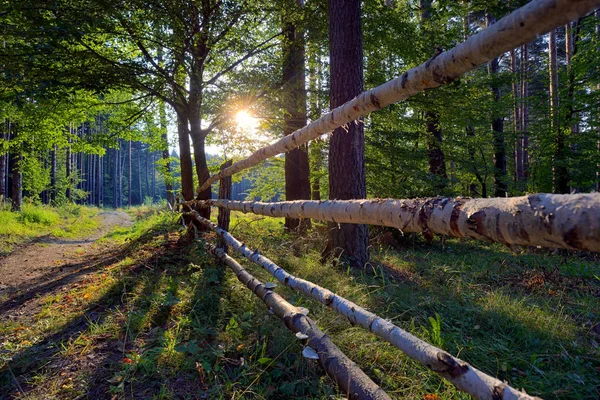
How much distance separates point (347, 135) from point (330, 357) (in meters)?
4.22

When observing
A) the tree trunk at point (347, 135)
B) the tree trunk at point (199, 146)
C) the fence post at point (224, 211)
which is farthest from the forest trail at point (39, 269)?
the tree trunk at point (347, 135)

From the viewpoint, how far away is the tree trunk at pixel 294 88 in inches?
314

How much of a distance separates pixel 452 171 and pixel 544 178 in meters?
6.94

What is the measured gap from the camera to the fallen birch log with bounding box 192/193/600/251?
978 millimetres

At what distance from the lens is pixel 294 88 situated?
8.07 meters

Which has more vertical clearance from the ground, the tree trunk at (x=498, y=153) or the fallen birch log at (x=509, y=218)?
the tree trunk at (x=498, y=153)

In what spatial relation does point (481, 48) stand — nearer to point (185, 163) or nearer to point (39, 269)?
point (185, 163)

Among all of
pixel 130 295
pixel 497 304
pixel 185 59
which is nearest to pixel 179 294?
pixel 130 295

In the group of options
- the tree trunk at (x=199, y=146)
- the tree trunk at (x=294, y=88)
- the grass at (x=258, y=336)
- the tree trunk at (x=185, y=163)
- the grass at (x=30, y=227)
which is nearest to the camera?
the grass at (x=258, y=336)

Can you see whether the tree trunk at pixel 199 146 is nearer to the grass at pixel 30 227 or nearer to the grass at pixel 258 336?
the grass at pixel 258 336

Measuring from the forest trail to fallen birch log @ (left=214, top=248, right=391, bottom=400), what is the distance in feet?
12.1

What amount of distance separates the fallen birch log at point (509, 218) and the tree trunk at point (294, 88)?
239 inches

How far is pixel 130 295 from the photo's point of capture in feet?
13.8

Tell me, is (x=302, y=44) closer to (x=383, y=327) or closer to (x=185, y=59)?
(x=185, y=59)
